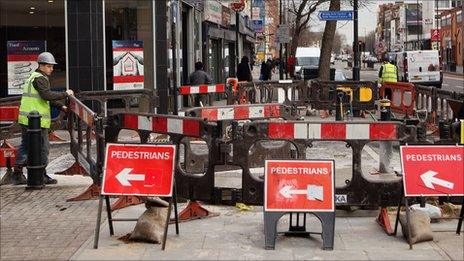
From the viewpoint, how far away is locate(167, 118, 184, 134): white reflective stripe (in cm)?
786

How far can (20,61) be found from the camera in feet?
58.5

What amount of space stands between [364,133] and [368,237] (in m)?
1.10

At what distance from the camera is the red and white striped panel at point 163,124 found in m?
7.74

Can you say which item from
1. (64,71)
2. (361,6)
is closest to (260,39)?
(361,6)

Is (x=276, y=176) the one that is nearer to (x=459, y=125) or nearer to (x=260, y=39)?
(x=459, y=125)

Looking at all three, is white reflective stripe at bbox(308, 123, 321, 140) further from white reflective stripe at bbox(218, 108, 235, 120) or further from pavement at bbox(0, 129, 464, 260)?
white reflective stripe at bbox(218, 108, 235, 120)

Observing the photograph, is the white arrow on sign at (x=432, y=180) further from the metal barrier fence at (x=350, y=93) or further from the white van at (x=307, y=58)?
the white van at (x=307, y=58)

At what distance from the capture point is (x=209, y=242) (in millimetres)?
7027

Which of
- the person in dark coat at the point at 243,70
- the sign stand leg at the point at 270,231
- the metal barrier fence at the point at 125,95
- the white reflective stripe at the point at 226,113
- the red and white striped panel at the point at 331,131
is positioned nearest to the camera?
the sign stand leg at the point at 270,231

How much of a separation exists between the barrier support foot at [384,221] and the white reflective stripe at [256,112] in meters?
4.20

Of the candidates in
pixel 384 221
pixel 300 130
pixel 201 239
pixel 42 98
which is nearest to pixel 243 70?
pixel 42 98

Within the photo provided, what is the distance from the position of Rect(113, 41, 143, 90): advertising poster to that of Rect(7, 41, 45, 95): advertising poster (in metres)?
1.92

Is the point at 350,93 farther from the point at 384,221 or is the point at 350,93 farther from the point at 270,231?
the point at 270,231

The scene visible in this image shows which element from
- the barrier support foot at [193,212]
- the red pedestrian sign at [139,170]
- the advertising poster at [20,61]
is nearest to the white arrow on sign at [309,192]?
the red pedestrian sign at [139,170]
